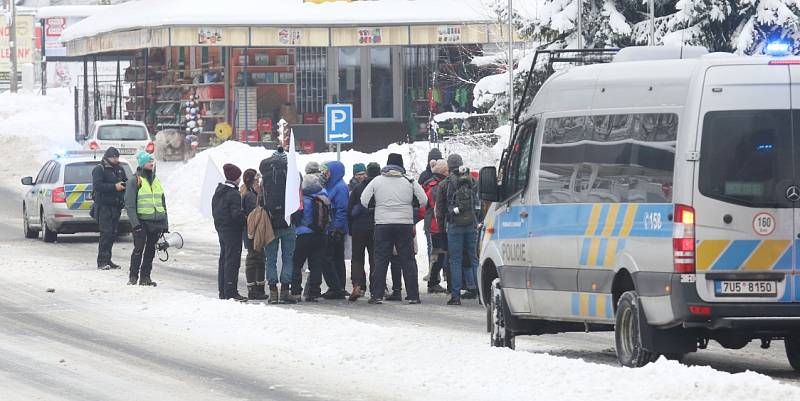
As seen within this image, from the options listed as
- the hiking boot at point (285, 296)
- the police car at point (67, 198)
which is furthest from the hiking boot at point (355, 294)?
the police car at point (67, 198)

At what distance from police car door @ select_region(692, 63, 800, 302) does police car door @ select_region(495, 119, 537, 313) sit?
2.41 meters

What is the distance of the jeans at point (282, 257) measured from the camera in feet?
64.1

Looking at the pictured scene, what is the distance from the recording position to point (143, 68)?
52.6 m

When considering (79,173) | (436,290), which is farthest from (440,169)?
(79,173)

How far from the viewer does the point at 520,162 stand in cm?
1430

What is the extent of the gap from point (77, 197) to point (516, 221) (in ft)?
53.5

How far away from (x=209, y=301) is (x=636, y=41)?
542 inches

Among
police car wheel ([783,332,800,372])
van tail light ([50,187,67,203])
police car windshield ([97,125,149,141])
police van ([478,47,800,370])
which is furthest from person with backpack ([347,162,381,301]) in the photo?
police car windshield ([97,125,149,141])

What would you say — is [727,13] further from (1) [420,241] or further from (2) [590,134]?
(2) [590,134]

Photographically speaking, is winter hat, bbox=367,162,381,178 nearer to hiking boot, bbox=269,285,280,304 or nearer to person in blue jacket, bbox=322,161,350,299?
person in blue jacket, bbox=322,161,350,299

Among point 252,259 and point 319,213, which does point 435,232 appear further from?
point 252,259

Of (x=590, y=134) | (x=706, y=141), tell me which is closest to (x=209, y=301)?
(x=590, y=134)

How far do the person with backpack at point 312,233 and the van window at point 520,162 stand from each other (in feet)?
18.9

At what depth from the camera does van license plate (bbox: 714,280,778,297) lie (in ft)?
38.7
